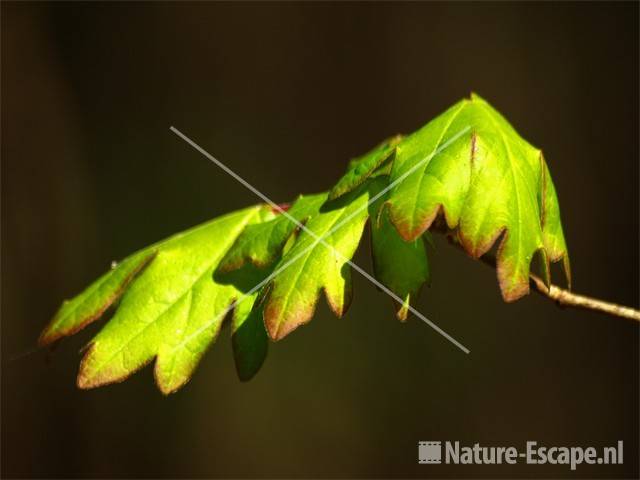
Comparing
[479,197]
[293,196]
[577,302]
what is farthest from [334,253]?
[293,196]

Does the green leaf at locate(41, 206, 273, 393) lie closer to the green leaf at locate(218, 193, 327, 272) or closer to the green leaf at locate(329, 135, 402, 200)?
the green leaf at locate(218, 193, 327, 272)

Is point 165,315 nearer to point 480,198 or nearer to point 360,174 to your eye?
Result: point 360,174

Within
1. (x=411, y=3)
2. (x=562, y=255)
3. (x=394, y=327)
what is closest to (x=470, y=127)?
(x=562, y=255)

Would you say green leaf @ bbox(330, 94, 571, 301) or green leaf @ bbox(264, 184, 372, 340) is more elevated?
green leaf @ bbox(330, 94, 571, 301)

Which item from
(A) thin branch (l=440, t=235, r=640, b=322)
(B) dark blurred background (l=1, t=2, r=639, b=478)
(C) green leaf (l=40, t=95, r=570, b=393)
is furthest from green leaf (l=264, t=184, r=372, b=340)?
(B) dark blurred background (l=1, t=2, r=639, b=478)

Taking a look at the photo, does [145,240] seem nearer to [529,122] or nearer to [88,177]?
[88,177]

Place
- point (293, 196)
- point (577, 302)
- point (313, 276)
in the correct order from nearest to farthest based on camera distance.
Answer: point (313, 276), point (577, 302), point (293, 196)
